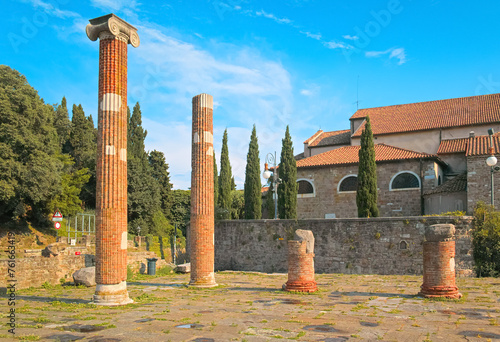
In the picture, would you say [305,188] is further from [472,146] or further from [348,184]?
[472,146]

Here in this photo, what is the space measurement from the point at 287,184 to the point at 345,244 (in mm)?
6830

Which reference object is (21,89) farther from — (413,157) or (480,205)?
(480,205)

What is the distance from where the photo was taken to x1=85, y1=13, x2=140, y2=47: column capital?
11.8m

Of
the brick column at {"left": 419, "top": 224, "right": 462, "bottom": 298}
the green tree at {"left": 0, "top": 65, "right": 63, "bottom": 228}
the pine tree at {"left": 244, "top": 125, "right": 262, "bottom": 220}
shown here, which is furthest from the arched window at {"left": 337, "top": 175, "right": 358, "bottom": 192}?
the green tree at {"left": 0, "top": 65, "right": 63, "bottom": 228}

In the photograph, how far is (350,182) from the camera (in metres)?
27.7

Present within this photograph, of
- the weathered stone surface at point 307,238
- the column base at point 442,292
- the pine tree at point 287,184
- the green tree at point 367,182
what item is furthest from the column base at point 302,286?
the pine tree at point 287,184

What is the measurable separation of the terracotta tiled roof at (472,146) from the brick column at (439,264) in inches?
444

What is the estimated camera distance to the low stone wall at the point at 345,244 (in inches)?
751

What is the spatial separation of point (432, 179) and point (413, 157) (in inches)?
65.2

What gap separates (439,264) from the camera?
11.8 meters

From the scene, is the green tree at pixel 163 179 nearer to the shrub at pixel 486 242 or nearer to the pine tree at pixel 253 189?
the pine tree at pixel 253 189

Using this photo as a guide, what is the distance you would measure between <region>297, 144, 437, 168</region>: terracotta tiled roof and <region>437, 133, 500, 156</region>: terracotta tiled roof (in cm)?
248

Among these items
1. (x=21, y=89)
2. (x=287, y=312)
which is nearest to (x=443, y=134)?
(x=287, y=312)

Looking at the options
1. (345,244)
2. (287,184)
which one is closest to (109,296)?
(345,244)
